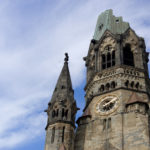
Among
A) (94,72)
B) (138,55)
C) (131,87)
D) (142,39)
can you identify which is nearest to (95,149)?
(131,87)

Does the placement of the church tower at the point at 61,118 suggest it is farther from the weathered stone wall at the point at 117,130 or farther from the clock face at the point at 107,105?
the clock face at the point at 107,105

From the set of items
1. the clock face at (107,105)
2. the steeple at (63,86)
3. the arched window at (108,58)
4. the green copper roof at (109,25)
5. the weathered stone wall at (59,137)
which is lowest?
the weathered stone wall at (59,137)

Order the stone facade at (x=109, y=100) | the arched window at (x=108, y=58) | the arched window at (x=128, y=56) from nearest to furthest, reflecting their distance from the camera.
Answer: the stone facade at (x=109, y=100) → the arched window at (x=128, y=56) → the arched window at (x=108, y=58)

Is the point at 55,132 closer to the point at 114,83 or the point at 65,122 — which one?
the point at 65,122

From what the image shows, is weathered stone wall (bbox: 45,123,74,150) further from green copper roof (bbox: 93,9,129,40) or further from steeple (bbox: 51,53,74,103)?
green copper roof (bbox: 93,9,129,40)

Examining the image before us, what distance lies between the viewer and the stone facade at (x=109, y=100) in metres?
33.3

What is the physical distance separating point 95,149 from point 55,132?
4.30 meters

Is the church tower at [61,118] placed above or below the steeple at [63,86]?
below

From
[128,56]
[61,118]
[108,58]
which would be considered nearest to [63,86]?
[61,118]

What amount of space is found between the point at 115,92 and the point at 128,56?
22.7 ft

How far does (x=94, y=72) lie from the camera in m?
42.4

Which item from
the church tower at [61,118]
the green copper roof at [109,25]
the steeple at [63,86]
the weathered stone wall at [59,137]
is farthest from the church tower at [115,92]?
the steeple at [63,86]

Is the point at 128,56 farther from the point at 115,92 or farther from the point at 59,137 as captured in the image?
the point at 59,137

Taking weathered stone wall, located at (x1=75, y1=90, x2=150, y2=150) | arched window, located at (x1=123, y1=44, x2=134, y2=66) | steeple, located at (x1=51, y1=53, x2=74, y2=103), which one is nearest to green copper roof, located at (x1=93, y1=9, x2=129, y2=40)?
arched window, located at (x1=123, y1=44, x2=134, y2=66)
